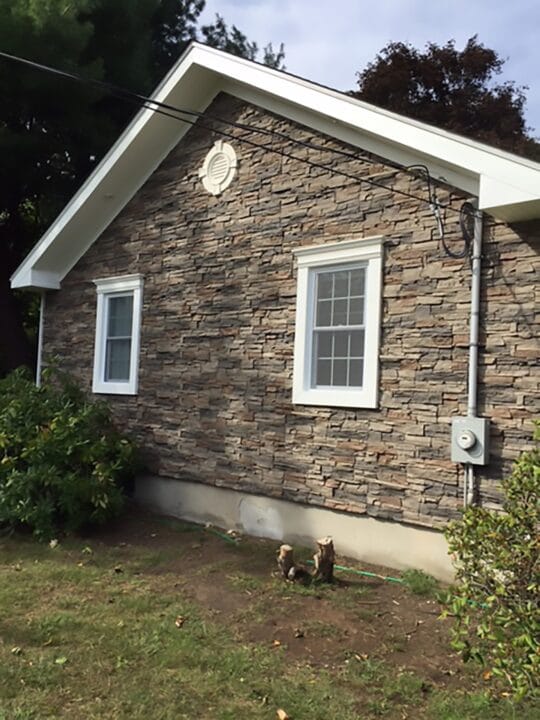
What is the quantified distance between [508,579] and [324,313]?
398 cm

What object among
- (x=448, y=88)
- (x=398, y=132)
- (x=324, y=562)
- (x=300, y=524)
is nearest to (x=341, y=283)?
(x=398, y=132)

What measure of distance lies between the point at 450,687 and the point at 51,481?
190 inches

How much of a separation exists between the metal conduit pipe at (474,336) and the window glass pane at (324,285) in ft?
5.34

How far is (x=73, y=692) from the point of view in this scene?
3.93 meters

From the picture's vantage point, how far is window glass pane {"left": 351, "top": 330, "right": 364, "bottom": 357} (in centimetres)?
677

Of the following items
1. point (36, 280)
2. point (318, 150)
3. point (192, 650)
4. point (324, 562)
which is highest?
point (318, 150)

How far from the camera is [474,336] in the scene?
230 inches

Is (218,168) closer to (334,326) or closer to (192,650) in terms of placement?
(334,326)

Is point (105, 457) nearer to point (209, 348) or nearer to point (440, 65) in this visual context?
point (209, 348)

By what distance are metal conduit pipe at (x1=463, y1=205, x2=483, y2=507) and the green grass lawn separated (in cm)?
107

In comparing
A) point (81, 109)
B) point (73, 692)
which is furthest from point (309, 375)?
point (81, 109)

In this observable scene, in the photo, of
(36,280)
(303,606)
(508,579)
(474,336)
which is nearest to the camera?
(508,579)

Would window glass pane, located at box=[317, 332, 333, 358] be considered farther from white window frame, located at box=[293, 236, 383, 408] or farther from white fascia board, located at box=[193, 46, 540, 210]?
white fascia board, located at box=[193, 46, 540, 210]

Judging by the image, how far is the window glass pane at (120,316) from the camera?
9445 mm
